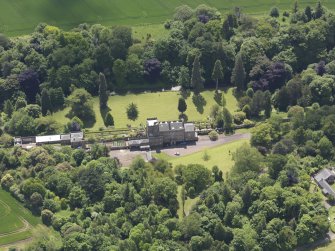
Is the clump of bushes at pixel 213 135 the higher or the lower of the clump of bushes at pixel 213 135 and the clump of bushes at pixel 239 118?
the lower

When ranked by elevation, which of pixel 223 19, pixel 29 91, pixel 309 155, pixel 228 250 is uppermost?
pixel 223 19

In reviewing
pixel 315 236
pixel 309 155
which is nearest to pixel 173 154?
pixel 309 155

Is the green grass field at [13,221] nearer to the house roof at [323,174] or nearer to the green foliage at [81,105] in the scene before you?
the green foliage at [81,105]

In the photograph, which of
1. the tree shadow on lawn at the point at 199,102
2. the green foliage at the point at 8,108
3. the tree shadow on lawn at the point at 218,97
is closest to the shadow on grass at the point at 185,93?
the tree shadow on lawn at the point at 199,102

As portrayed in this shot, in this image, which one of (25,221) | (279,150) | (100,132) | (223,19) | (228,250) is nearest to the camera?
(228,250)

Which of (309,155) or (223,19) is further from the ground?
(223,19)

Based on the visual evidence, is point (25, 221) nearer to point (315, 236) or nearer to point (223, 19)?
point (315, 236)

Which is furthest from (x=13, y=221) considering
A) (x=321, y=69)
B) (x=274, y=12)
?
(x=274, y=12)
